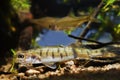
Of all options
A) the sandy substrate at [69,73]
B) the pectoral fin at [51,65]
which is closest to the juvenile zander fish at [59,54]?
the pectoral fin at [51,65]

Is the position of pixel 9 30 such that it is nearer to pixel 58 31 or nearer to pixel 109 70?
pixel 58 31

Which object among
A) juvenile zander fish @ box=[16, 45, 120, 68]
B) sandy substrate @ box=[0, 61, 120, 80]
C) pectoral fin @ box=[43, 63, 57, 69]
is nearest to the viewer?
sandy substrate @ box=[0, 61, 120, 80]

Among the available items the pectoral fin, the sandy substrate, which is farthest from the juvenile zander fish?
the sandy substrate

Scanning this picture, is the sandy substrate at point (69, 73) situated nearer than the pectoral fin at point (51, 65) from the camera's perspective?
Yes

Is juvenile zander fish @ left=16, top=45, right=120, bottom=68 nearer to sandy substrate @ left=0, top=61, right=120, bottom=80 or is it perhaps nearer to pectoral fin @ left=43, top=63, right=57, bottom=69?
pectoral fin @ left=43, top=63, right=57, bottom=69

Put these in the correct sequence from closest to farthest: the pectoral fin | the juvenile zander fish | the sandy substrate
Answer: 1. the sandy substrate
2. the pectoral fin
3. the juvenile zander fish

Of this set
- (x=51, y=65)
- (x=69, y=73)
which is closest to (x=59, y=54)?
(x=51, y=65)

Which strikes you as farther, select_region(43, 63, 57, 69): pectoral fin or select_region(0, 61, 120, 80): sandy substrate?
select_region(43, 63, 57, 69): pectoral fin

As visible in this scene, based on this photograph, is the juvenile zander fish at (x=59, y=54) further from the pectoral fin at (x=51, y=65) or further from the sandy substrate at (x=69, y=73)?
the sandy substrate at (x=69, y=73)

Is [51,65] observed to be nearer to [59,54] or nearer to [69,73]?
[59,54]

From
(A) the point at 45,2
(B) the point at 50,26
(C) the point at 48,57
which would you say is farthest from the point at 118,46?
(A) the point at 45,2
